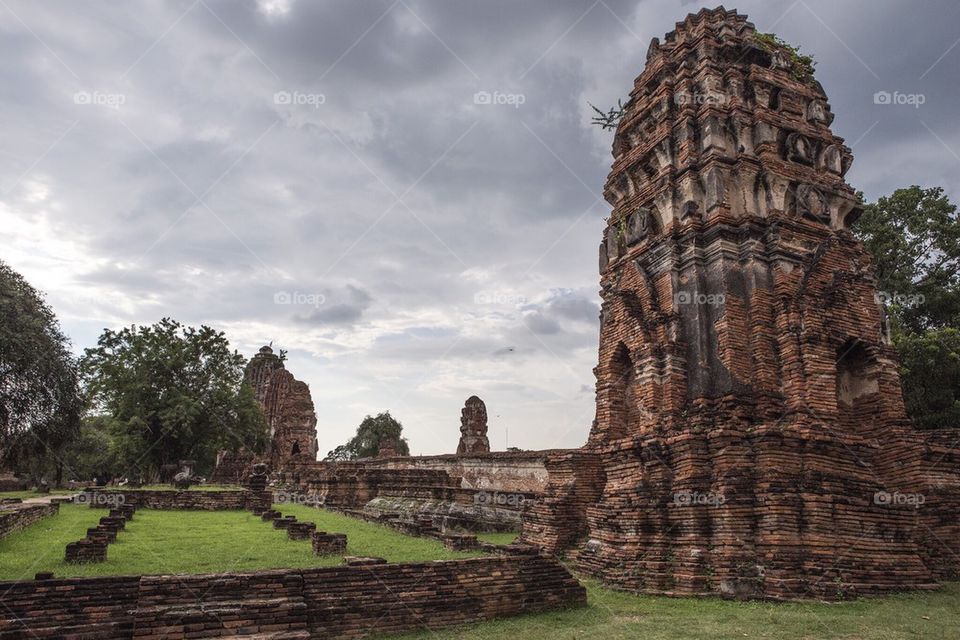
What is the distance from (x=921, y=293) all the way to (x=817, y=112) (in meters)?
12.3

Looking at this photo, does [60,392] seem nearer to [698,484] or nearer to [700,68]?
[698,484]

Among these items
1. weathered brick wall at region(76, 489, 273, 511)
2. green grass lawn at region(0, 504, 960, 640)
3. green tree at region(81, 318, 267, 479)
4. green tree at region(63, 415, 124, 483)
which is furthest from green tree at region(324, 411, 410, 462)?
green grass lawn at region(0, 504, 960, 640)

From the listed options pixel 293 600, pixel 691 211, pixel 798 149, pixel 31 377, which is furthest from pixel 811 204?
pixel 31 377

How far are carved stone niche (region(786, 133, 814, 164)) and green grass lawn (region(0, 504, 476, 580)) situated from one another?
1076cm

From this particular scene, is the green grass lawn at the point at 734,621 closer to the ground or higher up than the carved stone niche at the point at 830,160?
closer to the ground

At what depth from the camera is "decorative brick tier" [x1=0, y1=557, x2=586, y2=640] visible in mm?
6824

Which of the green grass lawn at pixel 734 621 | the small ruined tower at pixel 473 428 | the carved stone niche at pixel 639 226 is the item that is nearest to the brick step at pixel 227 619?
the green grass lawn at pixel 734 621

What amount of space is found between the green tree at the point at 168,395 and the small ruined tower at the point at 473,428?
15204mm

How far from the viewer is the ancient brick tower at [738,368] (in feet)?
32.4

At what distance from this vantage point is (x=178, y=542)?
40.8ft

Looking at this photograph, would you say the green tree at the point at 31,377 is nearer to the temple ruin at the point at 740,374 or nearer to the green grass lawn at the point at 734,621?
the temple ruin at the point at 740,374

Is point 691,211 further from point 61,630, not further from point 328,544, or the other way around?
point 61,630

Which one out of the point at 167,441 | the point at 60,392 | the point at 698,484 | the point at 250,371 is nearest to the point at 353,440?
the point at 250,371

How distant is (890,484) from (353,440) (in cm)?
7483
